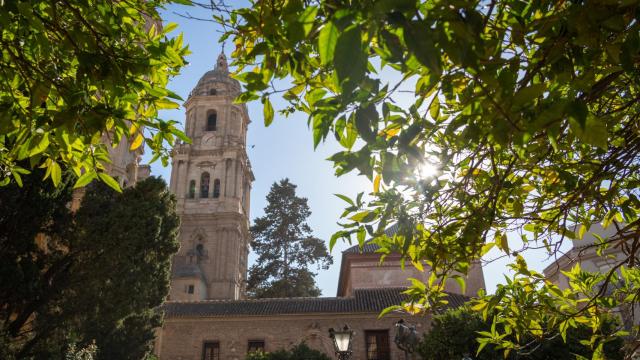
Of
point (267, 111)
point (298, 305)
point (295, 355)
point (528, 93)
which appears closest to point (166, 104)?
point (267, 111)

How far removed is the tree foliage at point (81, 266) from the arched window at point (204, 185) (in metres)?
25.2

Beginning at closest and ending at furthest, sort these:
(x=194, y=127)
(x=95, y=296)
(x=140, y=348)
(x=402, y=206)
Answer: (x=402, y=206)
(x=95, y=296)
(x=140, y=348)
(x=194, y=127)

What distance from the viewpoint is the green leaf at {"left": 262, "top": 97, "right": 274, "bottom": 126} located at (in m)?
2.18

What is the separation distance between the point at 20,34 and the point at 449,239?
10.4 feet

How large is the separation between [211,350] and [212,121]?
2526 cm

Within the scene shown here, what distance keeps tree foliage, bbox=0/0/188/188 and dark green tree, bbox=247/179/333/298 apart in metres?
33.6

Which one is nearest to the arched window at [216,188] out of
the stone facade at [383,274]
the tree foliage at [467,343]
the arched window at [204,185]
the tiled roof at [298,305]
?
the arched window at [204,185]

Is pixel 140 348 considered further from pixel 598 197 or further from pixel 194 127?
pixel 194 127

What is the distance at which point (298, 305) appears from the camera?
75.6 feet

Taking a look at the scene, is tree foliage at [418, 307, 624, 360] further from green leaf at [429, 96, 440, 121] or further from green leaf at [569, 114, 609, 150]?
green leaf at [569, 114, 609, 150]

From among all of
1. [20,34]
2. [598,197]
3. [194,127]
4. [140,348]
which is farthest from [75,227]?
[194,127]

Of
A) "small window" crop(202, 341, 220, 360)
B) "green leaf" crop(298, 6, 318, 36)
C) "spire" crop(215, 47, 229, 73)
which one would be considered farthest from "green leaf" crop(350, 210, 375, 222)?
"spire" crop(215, 47, 229, 73)

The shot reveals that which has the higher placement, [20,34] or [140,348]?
[20,34]

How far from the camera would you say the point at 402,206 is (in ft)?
9.52
